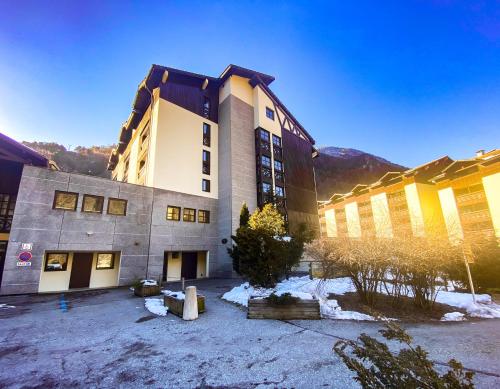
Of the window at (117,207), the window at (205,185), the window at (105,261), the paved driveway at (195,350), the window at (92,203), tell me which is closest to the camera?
the paved driveway at (195,350)

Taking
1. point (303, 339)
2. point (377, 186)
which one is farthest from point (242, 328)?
point (377, 186)

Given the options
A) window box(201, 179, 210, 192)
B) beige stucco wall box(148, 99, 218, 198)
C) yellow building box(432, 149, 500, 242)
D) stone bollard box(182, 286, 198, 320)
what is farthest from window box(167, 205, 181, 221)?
yellow building box(432, 149, 500, 242)

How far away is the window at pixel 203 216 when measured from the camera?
24.3 m

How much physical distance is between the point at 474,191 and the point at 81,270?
176 feet

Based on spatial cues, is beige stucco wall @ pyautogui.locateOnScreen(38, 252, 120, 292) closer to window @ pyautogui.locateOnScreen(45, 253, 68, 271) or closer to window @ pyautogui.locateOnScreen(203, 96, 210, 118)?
window @ pyautogui.locateOnScreen(45, 253, 68, 271)

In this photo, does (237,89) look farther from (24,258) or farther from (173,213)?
(24,258)

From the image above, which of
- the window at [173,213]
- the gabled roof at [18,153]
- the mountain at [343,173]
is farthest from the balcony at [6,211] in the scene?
the mountain at [343,173]

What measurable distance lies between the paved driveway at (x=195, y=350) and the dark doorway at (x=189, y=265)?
13.7 meters

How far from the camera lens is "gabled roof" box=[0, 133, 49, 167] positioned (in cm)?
1580

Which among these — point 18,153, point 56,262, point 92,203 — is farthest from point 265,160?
point 18,153

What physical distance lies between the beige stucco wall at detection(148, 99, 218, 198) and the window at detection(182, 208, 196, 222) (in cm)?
196

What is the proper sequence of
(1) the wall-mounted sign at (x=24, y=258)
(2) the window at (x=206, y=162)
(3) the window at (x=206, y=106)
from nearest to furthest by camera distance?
(1) the wall-mounted sign at (x=24, y=258)
(2) the window at (x=206, y=162)
(3) the window at (x=206, y=106)

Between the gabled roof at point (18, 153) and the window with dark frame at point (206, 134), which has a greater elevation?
the window with dark frame at point (206, 134)

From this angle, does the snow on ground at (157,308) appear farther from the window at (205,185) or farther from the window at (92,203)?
the window at (205,185)
